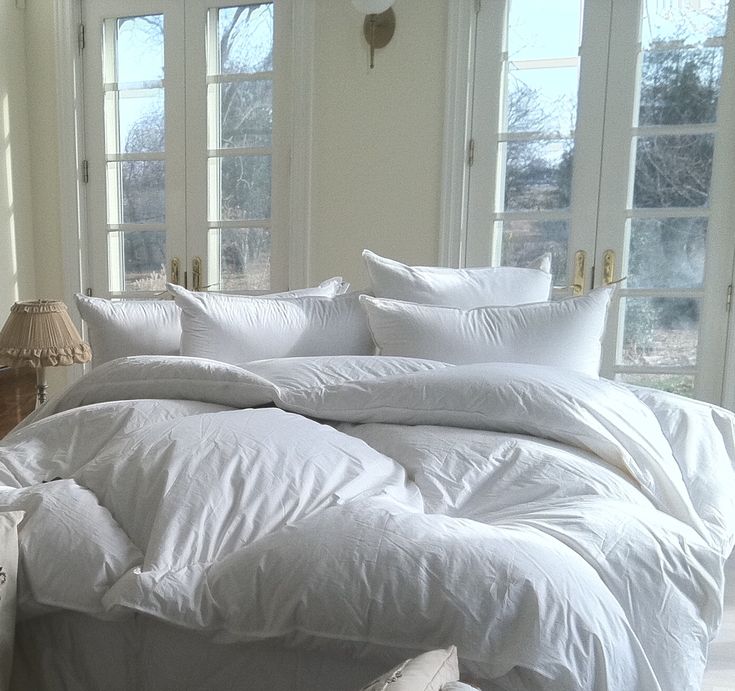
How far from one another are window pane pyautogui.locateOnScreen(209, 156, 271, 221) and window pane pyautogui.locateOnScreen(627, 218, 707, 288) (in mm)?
1687

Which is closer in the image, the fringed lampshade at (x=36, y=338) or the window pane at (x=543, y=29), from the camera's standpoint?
the fringed lampshade at (x=36, y=338)

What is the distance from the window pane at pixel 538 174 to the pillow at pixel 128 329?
1460mm

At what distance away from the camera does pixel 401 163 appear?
3.48 m

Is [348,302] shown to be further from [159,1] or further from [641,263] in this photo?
[159,1]

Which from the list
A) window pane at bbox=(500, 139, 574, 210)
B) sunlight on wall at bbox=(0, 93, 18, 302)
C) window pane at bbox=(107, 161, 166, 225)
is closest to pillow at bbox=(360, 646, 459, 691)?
window pane at bbox=(500, 139, 574, 210)

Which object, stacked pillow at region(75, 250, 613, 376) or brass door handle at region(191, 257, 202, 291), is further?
brass door handle at region(191, 257, 202, 291)

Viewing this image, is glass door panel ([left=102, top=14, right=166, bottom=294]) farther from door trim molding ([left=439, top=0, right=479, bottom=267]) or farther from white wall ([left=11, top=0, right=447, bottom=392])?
door trim molding ([left=439, top=0, right=479, bottom=267])

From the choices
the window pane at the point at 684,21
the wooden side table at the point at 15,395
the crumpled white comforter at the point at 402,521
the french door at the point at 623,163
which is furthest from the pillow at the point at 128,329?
the window pane at the point at 684,21

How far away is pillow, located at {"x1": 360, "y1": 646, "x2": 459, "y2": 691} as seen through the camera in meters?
0.77

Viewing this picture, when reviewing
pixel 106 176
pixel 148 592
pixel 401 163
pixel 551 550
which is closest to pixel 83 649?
pixel 148 592

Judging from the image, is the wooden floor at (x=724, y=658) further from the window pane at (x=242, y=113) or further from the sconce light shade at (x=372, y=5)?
the window pane at (x=242, y=113)

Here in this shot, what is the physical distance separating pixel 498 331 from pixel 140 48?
253 centimetres

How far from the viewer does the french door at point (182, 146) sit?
368 centimetres

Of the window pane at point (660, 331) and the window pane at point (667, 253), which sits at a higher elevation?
the window pane at point (667, 253)
